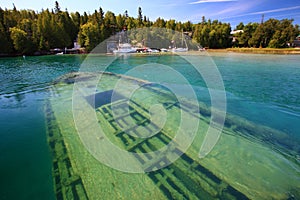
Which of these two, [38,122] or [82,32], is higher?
[82,32]

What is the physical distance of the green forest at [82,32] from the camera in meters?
36.5

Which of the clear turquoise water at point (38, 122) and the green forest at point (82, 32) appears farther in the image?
the green forest at point (82, 32)

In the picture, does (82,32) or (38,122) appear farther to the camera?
(82,32)

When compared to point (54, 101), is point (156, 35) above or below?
above

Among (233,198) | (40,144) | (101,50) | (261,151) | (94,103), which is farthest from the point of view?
(101,50)

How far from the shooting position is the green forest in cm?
3653

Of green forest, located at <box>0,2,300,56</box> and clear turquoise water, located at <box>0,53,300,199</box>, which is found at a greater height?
green forest, located at <box>0,2,300,56</box>

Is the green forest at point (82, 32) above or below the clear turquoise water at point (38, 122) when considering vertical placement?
above

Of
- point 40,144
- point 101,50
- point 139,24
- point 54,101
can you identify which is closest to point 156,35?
point 139,24

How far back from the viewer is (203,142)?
13.6 ft

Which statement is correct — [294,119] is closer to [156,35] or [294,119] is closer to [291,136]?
[291,136]

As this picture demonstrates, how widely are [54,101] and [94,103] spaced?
220cm

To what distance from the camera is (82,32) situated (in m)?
44.6

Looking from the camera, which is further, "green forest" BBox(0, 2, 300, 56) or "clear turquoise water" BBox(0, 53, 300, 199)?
"green forest" BBox(0, 2, 300, 56)
